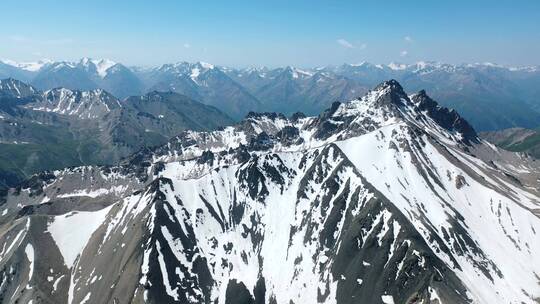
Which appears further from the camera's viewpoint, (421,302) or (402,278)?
(402,278)

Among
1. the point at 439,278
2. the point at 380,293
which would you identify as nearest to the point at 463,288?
the point at 439,278

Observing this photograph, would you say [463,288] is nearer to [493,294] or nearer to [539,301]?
[493,294]

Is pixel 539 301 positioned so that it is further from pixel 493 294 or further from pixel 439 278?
pixel 439 278

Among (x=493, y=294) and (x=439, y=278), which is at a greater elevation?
(x=439, y=278)

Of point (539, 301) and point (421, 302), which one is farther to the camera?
point (539, 301)

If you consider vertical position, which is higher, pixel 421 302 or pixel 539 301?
pixel 421 302

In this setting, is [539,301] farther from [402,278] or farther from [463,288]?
[402,278]

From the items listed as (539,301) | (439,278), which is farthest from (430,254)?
(539,301)

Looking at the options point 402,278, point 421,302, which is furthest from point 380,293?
point 421,302
